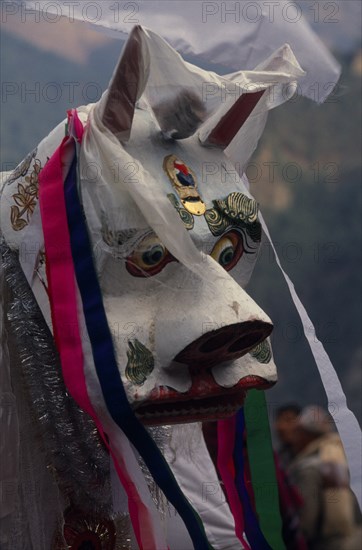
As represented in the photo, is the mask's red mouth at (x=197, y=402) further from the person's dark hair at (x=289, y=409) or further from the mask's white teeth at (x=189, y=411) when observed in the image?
the person's dark hair at (x=289, y=409)

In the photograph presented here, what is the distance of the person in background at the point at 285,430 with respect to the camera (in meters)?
2.96

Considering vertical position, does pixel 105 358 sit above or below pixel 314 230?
below

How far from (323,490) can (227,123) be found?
1168 millimetres

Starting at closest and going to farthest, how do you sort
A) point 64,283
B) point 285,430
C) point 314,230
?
1. point 64,283
2. point 285,430
3. point 314,230

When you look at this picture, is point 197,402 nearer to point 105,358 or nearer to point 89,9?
point 105,358

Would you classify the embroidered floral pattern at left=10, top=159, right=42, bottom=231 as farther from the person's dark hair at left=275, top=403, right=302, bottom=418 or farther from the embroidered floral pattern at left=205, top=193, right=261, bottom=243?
the person's dark hair at left=275, top=403, right=302, bottom=418

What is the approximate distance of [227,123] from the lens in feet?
7.47

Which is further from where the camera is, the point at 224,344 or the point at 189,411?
the point at 189,411

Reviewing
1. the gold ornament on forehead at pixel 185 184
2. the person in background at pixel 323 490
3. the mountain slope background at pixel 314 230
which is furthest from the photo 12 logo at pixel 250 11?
the person in background at pixel 323 490

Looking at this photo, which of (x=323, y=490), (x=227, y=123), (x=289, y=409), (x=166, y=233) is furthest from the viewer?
(x=289, y=409)

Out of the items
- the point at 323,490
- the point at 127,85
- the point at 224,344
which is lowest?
the point at 323,490

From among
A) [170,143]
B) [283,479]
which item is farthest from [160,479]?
[283,479]

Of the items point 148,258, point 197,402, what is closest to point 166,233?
point 148,258

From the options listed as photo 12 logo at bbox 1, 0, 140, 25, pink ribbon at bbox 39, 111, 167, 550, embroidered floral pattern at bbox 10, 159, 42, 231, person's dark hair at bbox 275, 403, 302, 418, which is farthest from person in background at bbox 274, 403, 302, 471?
photo 12 logo at bbox 1, 0, 140, 25
